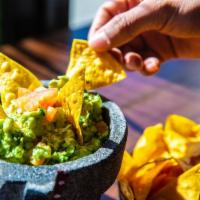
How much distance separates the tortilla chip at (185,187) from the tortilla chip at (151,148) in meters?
0.14

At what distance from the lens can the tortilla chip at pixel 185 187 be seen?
0.96m

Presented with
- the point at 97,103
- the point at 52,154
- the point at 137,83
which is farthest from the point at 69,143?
the point at 137,83

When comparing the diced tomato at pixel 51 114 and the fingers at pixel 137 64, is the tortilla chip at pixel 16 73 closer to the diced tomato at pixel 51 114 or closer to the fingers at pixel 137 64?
the diced tomato at pixel 51 114

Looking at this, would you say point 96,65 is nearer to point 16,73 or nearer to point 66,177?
point 16,73

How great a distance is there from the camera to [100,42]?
3.90 feet

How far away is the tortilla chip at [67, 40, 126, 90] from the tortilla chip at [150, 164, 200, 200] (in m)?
0.28

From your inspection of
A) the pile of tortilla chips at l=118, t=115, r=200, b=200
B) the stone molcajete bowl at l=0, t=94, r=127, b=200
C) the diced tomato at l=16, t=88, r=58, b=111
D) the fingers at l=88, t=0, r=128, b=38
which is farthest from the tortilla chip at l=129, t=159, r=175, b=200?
the fingers at l=88, t=0, r=128, b=38

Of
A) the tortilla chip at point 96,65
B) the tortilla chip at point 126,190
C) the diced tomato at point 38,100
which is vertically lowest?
the tortilla chip at point 126,190

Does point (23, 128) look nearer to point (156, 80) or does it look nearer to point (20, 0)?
point (156, 80)

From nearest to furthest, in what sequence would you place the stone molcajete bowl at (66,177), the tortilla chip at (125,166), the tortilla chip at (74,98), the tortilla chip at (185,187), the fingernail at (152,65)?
the stone molcajete bowl at (66,177) → the tortilla chip at (74,98) → the tortilla chip at (185,187) → the tortilla chip at (125,166) → the fingernail at (152,65)

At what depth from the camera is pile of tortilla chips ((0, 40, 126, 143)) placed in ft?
2.84

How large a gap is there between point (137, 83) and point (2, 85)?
2.41ft

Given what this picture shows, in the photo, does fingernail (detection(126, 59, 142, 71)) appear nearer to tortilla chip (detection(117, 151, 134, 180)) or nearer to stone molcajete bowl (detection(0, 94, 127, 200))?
tortilla chip (detection(117, 151, 134, 180))

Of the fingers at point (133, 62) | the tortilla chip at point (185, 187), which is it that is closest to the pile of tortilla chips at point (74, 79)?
the fingers at point (133, 62)
